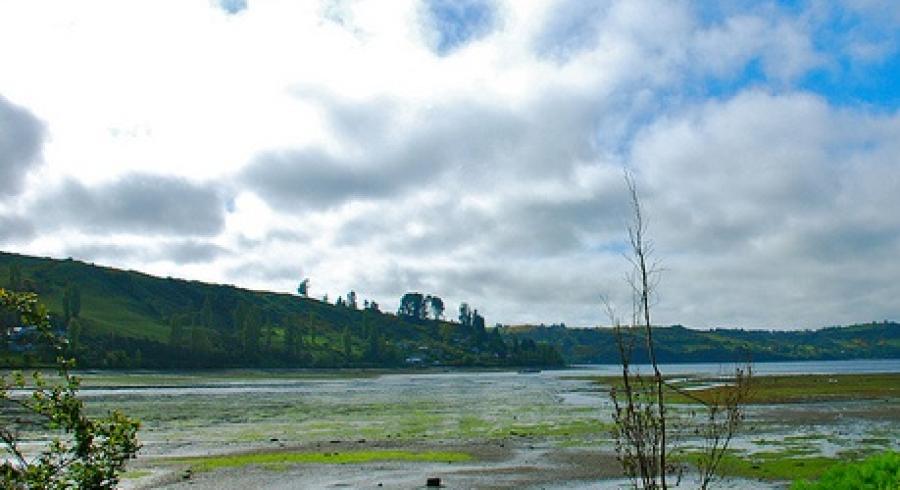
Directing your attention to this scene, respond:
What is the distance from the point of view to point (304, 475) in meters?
39.4

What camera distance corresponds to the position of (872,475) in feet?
29.7

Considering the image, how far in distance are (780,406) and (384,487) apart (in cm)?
6145

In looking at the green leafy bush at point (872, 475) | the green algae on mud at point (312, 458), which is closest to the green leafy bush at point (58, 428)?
the green leafy bush at point (872, 475)

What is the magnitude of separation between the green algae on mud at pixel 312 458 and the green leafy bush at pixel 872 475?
3582 cm

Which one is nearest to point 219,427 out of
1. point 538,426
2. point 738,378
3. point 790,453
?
point 538,426

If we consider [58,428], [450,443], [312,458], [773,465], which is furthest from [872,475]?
[450,443]

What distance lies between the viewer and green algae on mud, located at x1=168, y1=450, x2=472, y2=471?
43.8m

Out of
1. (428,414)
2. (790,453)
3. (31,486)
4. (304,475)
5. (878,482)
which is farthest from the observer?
(428,414)

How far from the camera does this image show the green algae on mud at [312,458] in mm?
43844

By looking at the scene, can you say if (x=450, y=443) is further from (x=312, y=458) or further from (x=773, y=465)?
(x=773, y=465)

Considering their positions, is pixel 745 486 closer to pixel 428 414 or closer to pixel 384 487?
pixel 384 487

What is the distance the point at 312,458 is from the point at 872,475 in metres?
40.5

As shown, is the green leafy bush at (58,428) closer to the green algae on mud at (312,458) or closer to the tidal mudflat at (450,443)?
the tidal mudflat at (450,443)

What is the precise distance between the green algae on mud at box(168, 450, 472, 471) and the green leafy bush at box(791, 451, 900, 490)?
118 feet
